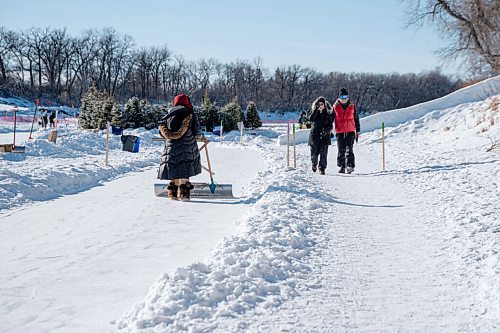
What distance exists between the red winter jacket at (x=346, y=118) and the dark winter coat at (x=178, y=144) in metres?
5.40

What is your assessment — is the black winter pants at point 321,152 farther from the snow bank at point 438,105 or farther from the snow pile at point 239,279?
the snow bank at point 438,105

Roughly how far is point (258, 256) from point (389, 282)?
4.24 ft

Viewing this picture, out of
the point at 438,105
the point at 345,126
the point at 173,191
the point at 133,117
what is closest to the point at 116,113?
the point at 133,117

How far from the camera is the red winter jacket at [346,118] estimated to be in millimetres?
13859

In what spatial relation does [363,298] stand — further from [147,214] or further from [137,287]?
[147,214]

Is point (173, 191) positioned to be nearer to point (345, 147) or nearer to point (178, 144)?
point (178, 144)

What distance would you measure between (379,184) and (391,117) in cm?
1993

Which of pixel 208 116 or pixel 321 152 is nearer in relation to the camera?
pixel 321 152

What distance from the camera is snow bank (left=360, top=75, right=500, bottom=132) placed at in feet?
93.8

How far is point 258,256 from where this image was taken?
5.40 meters

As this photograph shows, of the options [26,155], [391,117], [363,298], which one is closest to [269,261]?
[363,298]

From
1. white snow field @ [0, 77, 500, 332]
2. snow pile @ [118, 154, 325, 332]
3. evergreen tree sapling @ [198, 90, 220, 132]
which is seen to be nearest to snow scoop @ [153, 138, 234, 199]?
white snow field @ [0, 77, 500, 332]

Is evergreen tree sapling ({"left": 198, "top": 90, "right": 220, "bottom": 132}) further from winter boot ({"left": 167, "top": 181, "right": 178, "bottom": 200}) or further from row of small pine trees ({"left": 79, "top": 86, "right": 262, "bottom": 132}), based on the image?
winter boot ({"left": 167, "top": 181, "right": 178, "bottom": 200})

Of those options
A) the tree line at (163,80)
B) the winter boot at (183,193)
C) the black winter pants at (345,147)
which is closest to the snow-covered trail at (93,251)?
the winter boot at (183,193)
